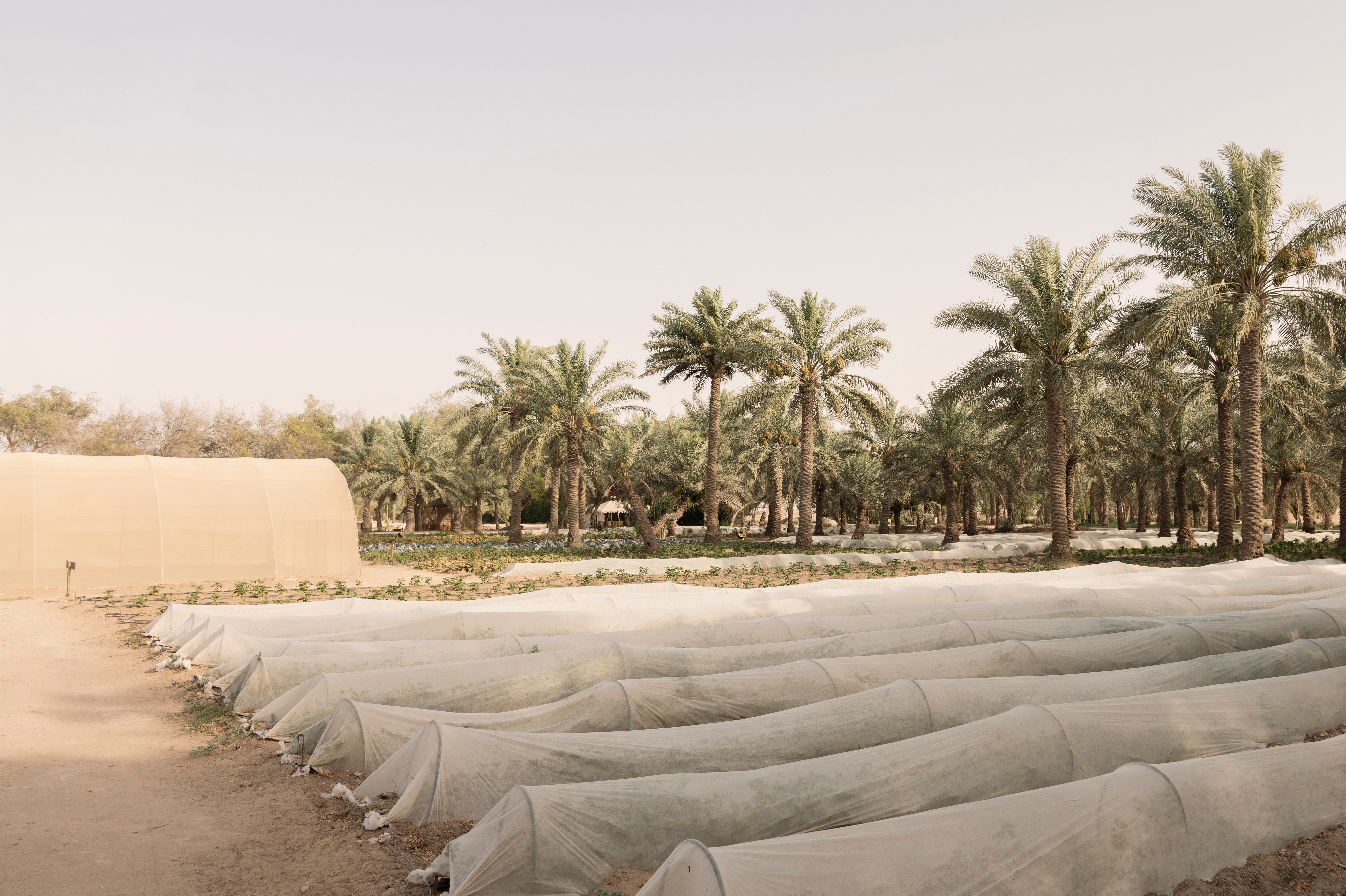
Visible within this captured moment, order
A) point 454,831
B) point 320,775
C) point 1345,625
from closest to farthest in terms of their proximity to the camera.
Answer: point 454,831 < point 320,775 < point 1345,625

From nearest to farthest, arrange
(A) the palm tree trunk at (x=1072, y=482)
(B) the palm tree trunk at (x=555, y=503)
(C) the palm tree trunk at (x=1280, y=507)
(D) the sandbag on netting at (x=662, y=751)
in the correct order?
(D) the sandbag on netting at (x=662, y=751) → (A) the palm tree trunk at (x=1072, y=482) → (C) the palm tree trunk at (x=1280, y=507) → (B) the palm tree trunk at (x=555, y=503)

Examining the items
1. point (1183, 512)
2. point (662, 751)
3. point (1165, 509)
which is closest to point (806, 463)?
point (1183, 512)

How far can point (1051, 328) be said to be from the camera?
2267cm

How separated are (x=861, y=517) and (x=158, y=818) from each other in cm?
3954

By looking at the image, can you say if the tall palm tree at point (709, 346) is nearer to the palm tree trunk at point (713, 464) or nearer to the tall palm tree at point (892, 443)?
the palm tree trunk at point (713, 464)

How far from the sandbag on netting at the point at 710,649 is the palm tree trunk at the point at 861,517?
30530 mm

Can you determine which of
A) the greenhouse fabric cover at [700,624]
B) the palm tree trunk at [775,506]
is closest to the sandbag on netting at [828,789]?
the greenhouse fabric cover at [700,624]

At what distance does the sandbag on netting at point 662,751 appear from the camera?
4836 millimetres

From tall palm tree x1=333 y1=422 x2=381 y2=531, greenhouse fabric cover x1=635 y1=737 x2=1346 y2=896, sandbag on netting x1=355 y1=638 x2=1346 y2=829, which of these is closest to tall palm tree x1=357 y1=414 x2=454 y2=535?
tall palm tree x1=333 y1=422 x2=381 y2=531

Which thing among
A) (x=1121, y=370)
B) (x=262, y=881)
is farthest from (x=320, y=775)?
(x=1121, y=370)

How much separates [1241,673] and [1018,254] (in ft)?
61.7

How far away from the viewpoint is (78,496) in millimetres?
19031

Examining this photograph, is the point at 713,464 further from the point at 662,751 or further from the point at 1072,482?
the point at 662,751

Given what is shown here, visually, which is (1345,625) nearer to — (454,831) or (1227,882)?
(1227,882)
